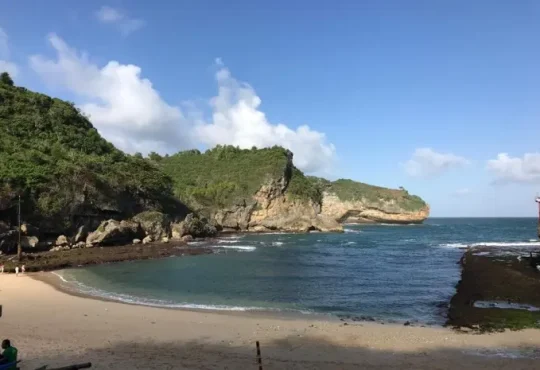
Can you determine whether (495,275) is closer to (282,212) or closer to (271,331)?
(271,331)

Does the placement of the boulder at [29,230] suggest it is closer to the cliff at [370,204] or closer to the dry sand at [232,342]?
the dry sand at [232,342]

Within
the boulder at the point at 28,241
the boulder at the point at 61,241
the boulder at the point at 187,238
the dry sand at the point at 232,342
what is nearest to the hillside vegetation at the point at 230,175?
the boulder at the point at 187,238

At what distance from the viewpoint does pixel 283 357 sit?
12156mm

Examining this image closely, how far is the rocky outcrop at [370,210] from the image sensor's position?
162125mm

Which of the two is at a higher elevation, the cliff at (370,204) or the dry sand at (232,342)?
the cliff at (370,204)

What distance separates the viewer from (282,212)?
10456 centimetres

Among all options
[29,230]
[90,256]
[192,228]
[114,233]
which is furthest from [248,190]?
[90,256]

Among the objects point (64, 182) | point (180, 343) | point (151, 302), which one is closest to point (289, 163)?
point (64, 182)

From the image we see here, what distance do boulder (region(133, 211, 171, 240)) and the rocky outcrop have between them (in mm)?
105459

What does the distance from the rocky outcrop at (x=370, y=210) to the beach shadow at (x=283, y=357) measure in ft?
488

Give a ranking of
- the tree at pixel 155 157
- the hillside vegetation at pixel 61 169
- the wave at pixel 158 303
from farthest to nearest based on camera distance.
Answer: the tree at pixel 155 157, the hillside vegetation at pixel 61 169, the wave at pixel 158 303

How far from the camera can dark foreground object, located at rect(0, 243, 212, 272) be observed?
3429 cm

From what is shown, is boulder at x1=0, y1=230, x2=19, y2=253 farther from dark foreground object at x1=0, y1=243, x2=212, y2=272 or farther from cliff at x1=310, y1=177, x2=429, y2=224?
cliff at x1=310, y1=177, x2=429, y2=224

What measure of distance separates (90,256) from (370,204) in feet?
442
